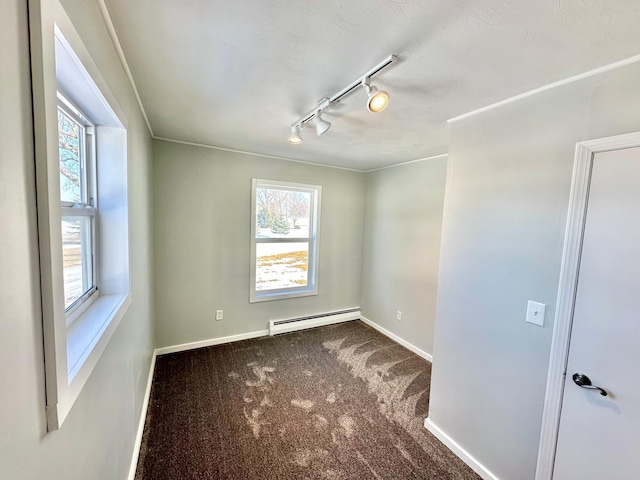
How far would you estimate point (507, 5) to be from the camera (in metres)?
0.94

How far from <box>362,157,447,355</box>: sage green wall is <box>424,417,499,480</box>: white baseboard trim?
1137 mm

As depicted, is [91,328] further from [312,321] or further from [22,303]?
[312,321]

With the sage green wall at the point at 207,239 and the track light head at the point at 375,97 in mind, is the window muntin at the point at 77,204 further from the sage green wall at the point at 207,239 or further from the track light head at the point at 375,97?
the sage green wall at the point at 207,239

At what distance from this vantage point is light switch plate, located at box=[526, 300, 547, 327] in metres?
1.46

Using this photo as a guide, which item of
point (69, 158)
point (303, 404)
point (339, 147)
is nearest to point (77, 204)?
point (69, 158)

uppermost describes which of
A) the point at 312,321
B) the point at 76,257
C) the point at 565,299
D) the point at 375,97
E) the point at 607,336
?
the point at 375,97

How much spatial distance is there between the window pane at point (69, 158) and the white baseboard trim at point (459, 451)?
2.66m

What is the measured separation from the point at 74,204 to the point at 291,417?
2.01m

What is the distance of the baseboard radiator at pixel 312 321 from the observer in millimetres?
3564

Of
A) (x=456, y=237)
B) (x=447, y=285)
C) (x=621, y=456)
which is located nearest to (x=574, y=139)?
(x=456, y=237)

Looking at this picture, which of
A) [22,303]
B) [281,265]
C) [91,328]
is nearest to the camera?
[22,303]

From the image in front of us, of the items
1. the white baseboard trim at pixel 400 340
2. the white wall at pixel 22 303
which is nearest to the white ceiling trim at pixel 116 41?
the white wall at pixel 22 303

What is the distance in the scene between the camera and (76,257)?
3.99ft

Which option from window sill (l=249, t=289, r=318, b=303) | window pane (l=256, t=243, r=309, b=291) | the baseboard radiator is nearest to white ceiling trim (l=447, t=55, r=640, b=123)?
window pane (l=256, t=243, r=309, b=291)
